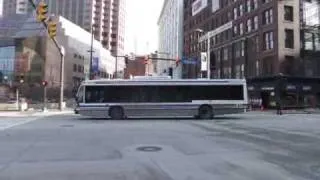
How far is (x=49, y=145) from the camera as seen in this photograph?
50.8 ft

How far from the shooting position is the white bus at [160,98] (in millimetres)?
32844

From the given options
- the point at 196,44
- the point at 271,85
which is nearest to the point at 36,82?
the point at 196,44

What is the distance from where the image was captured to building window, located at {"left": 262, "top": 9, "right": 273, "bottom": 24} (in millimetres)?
64688

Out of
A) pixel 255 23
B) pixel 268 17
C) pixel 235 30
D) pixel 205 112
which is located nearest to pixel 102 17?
pixel 235 30

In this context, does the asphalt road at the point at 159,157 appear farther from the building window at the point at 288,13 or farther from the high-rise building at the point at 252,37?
the building window at the point at 288,13

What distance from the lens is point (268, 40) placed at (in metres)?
65.3

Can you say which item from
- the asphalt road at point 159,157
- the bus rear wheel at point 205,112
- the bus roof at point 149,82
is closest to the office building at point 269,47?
the bus roof at point 149,82

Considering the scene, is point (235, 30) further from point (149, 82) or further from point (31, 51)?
point (31, 51)

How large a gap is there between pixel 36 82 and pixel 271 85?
57897mm

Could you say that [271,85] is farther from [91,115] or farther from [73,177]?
[73,177]

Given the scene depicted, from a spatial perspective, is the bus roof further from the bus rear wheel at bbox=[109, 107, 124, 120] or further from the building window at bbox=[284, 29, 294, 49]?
the building window at bbox=[284, 29, 294, 49]

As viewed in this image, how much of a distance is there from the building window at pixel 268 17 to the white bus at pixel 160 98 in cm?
3401

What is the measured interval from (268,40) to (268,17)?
3.09 meters

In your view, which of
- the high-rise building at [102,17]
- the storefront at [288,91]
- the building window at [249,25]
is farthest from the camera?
the high-rise building at [102,17]
